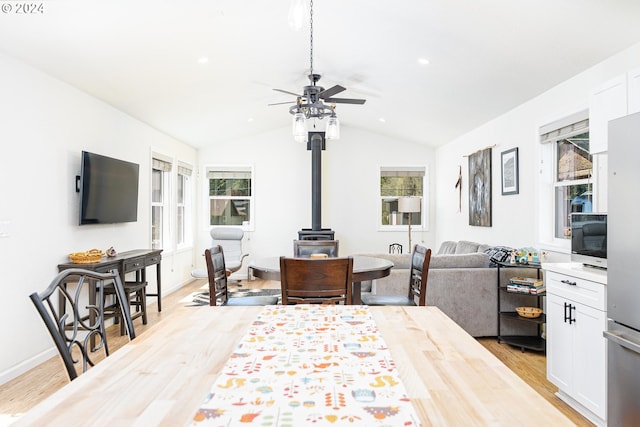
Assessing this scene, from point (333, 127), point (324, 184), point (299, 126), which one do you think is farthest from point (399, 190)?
point (299, 126)

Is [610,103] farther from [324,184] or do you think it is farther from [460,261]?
[324,184]

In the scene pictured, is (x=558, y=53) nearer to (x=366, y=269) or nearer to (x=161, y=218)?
(x=366, y=269)

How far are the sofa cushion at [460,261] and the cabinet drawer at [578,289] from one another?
116 cm

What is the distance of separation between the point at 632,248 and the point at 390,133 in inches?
223

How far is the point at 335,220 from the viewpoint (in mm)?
7562

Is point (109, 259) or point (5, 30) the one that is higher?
point (5, 30)

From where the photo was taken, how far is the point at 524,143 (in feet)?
14.1

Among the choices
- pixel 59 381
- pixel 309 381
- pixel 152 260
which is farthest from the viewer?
pixel 152 260

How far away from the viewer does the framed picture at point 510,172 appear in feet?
14.5

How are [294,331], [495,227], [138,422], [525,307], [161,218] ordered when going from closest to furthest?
[138,422] → [294,331] → [525,307] → [495,227] → [161,218]

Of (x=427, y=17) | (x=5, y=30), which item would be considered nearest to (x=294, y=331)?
(x=427, y=17)

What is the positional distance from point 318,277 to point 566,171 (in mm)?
2937

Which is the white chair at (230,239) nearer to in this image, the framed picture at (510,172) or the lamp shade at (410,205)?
the lamp shade at (410,205)

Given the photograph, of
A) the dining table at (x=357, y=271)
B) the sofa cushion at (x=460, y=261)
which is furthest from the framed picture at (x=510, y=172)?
the dining table at (x=357, y=271)
